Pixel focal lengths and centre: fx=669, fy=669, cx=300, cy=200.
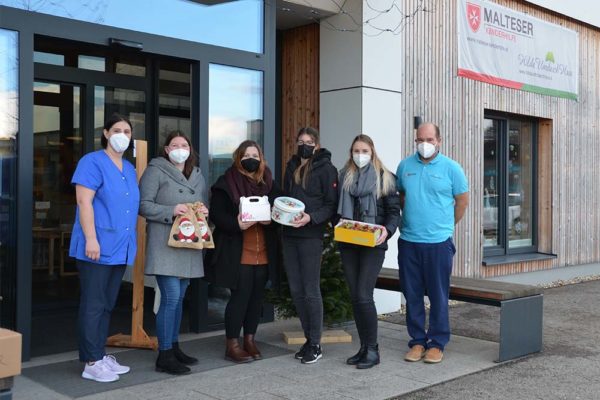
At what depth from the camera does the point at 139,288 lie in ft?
18.4

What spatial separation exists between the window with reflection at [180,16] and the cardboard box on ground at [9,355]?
10.4 ft

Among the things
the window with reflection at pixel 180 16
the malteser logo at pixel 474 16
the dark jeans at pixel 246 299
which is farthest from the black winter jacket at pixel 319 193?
the malteser logo at pixel 474 16

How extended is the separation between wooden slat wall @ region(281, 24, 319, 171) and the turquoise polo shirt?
2780mm

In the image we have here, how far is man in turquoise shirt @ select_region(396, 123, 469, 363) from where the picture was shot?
5.36 m

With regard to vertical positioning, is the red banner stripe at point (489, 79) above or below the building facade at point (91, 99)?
above

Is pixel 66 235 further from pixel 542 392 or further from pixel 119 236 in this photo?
pixel 542 392

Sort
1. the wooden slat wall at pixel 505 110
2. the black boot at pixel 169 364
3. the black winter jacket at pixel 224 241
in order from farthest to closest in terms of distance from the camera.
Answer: the wooden slat wall at pixel 505 110
the black winter jacket at pixel 224 241
the black boot at pixel 169 364

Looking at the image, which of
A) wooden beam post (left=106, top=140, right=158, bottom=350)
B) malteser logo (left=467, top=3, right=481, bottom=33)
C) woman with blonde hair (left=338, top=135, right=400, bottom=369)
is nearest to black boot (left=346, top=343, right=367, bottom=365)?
woman with blonde hair (left=338, top=135, right=400, bottom=369)

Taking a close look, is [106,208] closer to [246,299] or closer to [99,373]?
[99,373]

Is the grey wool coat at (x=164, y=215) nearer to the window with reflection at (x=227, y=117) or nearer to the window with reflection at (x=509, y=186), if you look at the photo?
the window with reflection at (x=227, y=117)

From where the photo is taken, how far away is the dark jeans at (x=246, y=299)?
517 centimetres

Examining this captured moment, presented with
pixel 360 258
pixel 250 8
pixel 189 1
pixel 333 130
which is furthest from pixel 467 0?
pixel 360 258

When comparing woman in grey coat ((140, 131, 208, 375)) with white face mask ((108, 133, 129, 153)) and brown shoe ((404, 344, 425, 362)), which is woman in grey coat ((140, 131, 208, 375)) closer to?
white face mask ((108, 133, 129, 153))

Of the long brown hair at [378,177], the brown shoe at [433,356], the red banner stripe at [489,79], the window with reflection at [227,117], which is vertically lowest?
the brown shoe at [433,356]
